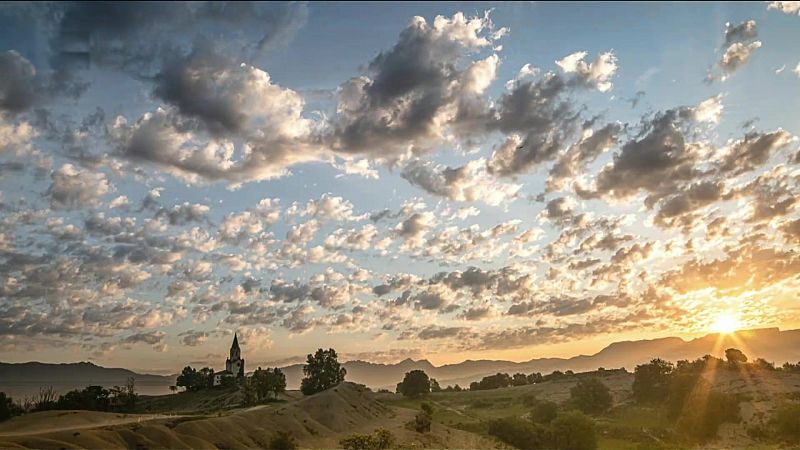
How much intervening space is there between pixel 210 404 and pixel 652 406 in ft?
342

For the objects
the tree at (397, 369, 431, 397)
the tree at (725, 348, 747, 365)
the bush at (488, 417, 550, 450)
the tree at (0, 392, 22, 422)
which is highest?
the tree at (0, 392, 22, 422)

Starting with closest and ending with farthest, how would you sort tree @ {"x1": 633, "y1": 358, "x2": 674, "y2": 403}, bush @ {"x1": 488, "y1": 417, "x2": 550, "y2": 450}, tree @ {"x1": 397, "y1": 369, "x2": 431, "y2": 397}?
1. bush @ {"x1": 488, "y1": 417, "x2": 550, "y2": 450}
2. tree @ {"x1": 633, "y1": 358, "x2": 674, "y2": 403}
3. tree @ {"x1": 397, "y1": 369, "x2": 431, "y2": 397}

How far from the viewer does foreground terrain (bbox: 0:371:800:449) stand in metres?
53.5

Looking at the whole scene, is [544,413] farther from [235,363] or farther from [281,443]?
[235,363]

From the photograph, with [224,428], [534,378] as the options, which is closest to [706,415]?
[224,428]

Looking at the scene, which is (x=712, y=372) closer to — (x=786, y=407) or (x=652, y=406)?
(x=652, y=406)

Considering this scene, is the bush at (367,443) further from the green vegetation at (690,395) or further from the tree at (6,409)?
the tree at (6,409)

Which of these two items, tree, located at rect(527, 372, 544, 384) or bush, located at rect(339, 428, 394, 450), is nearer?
bush, located at rect(339, 428, 394, 450)

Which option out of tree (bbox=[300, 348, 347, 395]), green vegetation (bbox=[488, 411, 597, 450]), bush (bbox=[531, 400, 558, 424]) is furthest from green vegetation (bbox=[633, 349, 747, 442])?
tree (bbox=[300, 348, 347, 395])

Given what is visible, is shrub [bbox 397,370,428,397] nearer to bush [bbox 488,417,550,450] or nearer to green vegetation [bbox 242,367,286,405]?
green vegetation [bbox 242,367,286,405]

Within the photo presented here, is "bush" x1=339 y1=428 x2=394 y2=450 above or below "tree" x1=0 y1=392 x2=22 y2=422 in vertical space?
below

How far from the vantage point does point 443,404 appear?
451 ft

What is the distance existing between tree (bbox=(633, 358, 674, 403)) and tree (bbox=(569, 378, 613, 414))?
6.44m

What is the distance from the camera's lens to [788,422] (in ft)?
248
